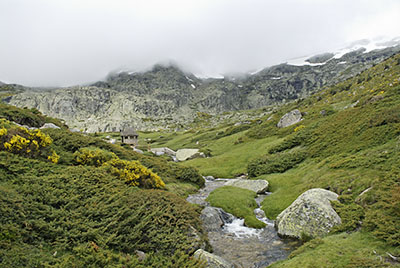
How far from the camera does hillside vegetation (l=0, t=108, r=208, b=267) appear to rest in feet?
35.3

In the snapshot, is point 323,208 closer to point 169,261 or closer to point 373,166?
point 373,166

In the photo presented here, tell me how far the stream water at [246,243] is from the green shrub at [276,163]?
1637 centimetres

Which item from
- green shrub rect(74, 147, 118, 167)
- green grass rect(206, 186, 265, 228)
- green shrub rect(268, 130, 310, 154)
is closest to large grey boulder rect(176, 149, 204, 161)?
green shrub rect(268, 130, 310, 154)

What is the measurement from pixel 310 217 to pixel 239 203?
911cm

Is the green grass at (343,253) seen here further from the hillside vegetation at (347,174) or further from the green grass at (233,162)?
the green grass at (233,162)

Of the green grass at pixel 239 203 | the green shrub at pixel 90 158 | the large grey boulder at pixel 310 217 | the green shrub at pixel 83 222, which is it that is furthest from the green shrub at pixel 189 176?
the large grey boulder at pixel 310 217

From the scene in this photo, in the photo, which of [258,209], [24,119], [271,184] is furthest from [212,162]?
[24,119]

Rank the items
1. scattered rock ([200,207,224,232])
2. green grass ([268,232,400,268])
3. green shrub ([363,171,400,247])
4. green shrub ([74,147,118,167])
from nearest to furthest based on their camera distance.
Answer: green grass ([268,232,400,268]) < green shrub ([363,171,400,247]) < scattered rock ([200,207,224,232]) < green shrub ([74,147,118,167])

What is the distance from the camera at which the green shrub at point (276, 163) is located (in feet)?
118

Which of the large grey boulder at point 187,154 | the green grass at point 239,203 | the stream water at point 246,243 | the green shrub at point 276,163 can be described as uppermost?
the stream water at point 246,243

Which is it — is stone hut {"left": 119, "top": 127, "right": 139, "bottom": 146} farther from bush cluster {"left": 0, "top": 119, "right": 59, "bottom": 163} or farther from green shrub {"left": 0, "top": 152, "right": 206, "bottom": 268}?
green shrub {"left": 0, "top": 152, "right": 206, "bottom": 268}

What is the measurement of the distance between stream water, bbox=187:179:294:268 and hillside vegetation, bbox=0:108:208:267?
206 cm

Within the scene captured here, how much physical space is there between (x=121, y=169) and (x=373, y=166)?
2417cm

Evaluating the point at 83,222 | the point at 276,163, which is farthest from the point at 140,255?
the point at 276,163
